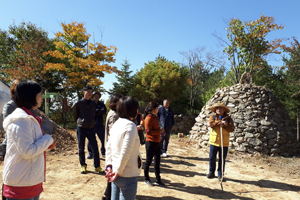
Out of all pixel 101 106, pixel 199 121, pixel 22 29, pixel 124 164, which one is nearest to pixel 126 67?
pixel 22 29

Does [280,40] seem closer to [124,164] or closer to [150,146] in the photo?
[150,146]

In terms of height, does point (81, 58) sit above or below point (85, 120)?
above

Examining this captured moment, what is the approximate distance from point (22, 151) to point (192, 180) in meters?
3.87

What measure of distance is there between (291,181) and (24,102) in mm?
5980

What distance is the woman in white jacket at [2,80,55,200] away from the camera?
5.10ft

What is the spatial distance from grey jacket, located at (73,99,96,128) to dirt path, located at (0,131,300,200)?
112 centimetres

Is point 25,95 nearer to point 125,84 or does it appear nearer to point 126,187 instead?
point 126,187

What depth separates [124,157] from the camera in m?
1.90

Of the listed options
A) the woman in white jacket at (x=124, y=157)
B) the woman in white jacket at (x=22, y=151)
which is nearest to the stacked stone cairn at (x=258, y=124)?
the woman in white jacket at (x=124, y=157)

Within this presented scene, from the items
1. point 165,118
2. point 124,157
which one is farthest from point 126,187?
point 165,118

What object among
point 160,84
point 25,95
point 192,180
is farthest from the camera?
point 160,84

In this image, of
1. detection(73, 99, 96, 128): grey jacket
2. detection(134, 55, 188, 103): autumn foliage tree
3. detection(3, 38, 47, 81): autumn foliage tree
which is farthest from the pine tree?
detection(73, 99, 96, 128): grey jacket

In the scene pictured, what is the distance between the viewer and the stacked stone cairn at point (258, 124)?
7.20 m

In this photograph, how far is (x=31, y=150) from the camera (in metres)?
1.55
